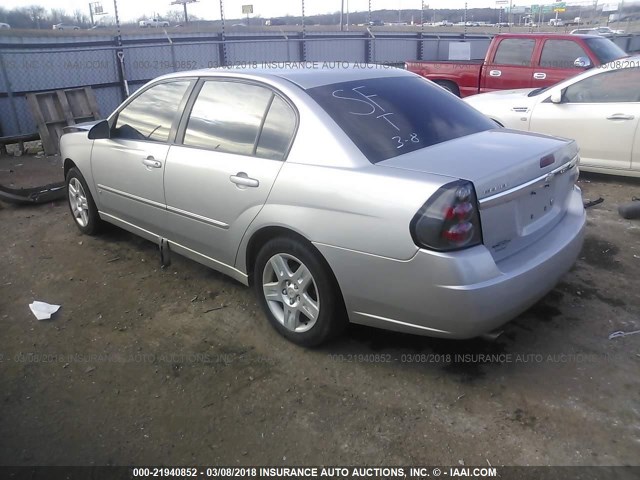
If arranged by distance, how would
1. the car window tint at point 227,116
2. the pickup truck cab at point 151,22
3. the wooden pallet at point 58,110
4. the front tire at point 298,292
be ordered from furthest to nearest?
the pickup truck cab at point 151,22
the wooden pallet at point 58,110
the car window tint at point 227,116
the front tire at point 298,292

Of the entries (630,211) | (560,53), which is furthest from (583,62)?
(630,211)

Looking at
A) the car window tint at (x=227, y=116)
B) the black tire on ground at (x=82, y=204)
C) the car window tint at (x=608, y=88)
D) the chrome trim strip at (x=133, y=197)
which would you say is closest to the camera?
the car window tint at (x=227, y=116)

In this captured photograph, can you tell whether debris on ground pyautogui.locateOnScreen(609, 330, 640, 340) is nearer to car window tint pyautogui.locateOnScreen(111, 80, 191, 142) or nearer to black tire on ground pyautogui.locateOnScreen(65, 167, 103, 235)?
car window tint pyautogui.locateOnScreen(111, 80, 191, 142)

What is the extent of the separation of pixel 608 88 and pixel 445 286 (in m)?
5.24

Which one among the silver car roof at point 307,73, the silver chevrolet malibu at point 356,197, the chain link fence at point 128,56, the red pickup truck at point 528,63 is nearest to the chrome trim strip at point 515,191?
the silver chevrolet malibu at point 356,197

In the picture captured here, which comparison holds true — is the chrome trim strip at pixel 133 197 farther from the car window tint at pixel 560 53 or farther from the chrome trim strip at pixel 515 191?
the car window tint at pixel 560 53

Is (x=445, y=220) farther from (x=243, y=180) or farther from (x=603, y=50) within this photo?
(x=603, y=50)

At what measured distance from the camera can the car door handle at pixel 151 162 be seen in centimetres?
401

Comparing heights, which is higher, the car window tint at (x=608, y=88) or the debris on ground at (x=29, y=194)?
the car window tint at (x=608, y=88)

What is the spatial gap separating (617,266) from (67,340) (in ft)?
13.6

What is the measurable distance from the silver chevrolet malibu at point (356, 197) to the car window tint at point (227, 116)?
11 millimetres

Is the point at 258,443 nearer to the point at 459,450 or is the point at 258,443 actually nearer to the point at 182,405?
the point at 182,405

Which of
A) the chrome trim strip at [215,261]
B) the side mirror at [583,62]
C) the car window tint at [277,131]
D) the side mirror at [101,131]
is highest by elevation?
the side mirror at [583,62]

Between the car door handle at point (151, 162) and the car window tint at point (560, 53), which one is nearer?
the car door handle at point (151, 162)
